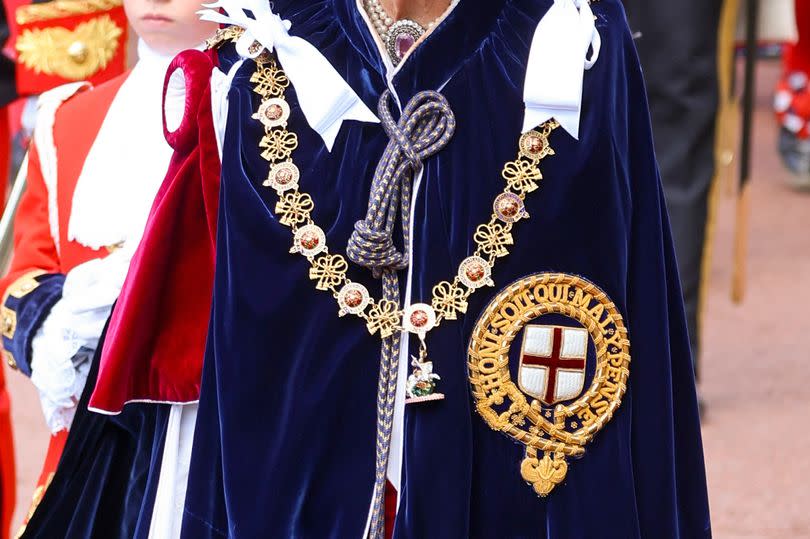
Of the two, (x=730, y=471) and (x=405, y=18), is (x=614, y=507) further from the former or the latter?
(x=730, y=471)

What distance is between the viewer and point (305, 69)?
2.36 meters

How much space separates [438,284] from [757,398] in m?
3.50

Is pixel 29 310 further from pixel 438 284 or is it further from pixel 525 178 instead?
pixel 525 178

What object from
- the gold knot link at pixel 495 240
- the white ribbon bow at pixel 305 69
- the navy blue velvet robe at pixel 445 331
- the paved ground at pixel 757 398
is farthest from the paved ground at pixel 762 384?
the white ribbon bow at pixel 305 69

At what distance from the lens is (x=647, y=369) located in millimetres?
2322

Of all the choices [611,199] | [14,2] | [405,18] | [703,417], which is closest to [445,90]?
[405,18]

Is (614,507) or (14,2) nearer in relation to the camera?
(614,507)

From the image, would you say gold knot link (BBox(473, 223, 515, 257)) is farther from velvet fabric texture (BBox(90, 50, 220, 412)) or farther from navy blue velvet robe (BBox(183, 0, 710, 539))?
velvet fabric texture (BBox(90, 50, 220, 412))

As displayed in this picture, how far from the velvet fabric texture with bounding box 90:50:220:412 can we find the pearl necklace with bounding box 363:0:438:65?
0.92 feet

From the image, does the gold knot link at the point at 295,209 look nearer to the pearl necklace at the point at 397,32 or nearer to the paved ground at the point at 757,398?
the pearl necklace at the point at 397,32

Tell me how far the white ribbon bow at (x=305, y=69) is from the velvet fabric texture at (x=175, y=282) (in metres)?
0.12

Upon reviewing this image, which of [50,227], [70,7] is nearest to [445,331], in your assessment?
[50,227]

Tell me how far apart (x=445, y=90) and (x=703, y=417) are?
3.21 metres

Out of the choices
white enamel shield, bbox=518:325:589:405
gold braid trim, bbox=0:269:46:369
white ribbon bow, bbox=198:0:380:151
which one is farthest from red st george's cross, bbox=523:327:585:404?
gold braid trim, bbox=0:269:46:369
